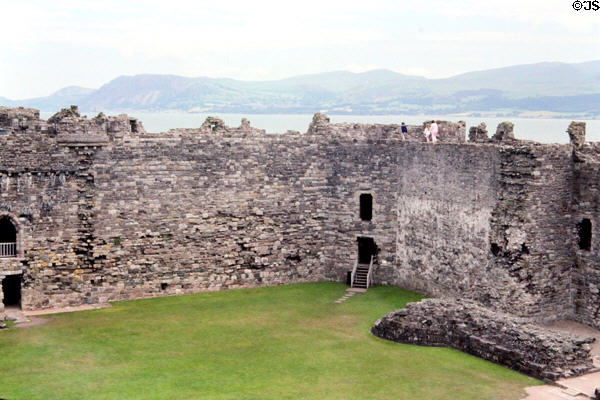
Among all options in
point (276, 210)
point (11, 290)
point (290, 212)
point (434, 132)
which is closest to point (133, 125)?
point (276, 210)

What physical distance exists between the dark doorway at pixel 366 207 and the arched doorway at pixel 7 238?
42.1ft

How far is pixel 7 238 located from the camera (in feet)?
97.2

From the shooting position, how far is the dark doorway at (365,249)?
33.5 metres

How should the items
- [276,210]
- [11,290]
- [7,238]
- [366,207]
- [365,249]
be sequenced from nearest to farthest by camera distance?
[7,238]
[11,290]
[276,210]
[366,207]
[365,249]

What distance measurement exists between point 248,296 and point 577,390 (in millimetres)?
13599

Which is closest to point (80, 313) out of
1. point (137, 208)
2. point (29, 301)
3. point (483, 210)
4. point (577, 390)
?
point (29, 301)

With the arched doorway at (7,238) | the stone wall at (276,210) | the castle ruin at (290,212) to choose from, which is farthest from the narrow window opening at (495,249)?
the arched doorway at (7,238)

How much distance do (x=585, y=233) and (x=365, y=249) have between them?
9720 mm

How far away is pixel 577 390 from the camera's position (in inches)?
818

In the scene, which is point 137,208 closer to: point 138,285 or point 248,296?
point 138,285

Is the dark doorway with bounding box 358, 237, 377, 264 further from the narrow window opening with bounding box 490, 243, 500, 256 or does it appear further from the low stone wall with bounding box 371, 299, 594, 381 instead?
the low stone wall with bounding box 371, 299, 594, 381

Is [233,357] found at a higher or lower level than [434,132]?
lower

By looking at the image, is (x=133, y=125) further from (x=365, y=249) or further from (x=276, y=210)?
(x=365, y=249)

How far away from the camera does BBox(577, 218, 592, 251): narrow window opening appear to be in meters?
26.5
